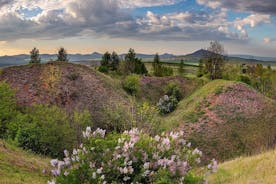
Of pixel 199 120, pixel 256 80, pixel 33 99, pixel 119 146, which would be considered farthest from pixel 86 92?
pixel 256 80

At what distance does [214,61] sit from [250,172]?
4715cm

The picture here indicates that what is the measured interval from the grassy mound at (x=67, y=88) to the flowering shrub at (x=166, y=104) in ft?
12.3

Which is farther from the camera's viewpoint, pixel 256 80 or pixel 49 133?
pixel 256 80

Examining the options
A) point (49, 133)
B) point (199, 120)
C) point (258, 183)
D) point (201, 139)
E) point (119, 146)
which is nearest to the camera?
point (119, 146)

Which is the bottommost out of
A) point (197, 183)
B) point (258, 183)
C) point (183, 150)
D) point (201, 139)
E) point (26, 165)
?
point (201, 139)

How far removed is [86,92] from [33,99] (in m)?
5.85

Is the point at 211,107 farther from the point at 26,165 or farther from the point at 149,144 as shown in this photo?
the point at 149,144

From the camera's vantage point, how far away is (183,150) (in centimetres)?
752

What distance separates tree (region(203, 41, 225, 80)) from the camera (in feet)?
190

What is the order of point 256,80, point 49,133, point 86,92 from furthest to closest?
point 256,80
point 86,92
point 49,133

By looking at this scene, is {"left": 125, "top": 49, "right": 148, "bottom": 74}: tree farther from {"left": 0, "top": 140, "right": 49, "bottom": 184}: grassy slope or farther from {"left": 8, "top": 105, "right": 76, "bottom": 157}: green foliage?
{"left": 0, "top": 140, "right": 49, "bottom": 184}: grassy slope

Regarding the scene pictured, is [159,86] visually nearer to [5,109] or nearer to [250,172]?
[5,109]

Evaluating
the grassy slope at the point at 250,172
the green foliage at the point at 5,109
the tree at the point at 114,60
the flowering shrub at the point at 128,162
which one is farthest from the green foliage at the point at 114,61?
the flowering shrub at the point at 128,162

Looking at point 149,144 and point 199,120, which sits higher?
point 149,144
